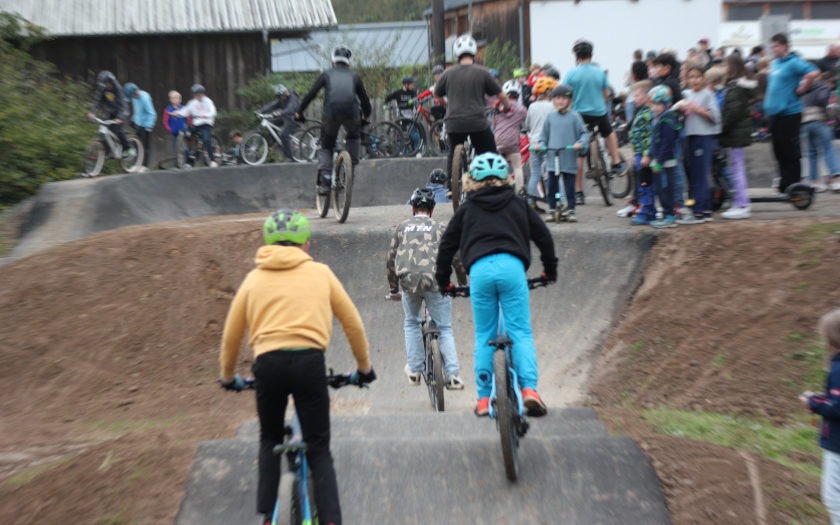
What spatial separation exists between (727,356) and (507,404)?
3359 mm

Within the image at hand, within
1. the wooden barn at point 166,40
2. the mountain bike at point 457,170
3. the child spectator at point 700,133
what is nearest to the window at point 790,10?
the wooden barn at point 166,40

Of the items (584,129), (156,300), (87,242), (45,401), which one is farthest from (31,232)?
(584,129)

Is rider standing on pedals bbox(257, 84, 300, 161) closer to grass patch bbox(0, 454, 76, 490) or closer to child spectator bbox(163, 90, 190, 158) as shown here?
child spectator bbox(163, 90, 190, 158)

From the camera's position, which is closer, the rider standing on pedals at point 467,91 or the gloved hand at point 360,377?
the gloved hand at point 360,377

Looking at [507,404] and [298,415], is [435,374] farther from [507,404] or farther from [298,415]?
[298,415]

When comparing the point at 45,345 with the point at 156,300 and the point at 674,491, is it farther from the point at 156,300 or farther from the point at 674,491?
the point at 674,491

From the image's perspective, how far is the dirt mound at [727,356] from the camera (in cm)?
537

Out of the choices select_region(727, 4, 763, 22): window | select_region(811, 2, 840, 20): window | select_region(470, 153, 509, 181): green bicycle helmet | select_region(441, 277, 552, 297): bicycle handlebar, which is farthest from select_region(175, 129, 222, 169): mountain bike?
select_region(811, 2, 840, 20): window

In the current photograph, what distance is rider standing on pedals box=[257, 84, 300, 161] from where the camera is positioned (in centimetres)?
2056

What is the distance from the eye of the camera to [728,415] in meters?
7.37

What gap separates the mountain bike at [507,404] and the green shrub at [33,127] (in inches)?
447

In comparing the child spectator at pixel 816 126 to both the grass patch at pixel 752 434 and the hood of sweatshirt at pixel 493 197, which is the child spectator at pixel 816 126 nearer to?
the grass patch at pixel 752 434

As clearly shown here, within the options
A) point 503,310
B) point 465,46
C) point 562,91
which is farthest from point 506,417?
point 562,91

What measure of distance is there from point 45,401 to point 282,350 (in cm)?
519
